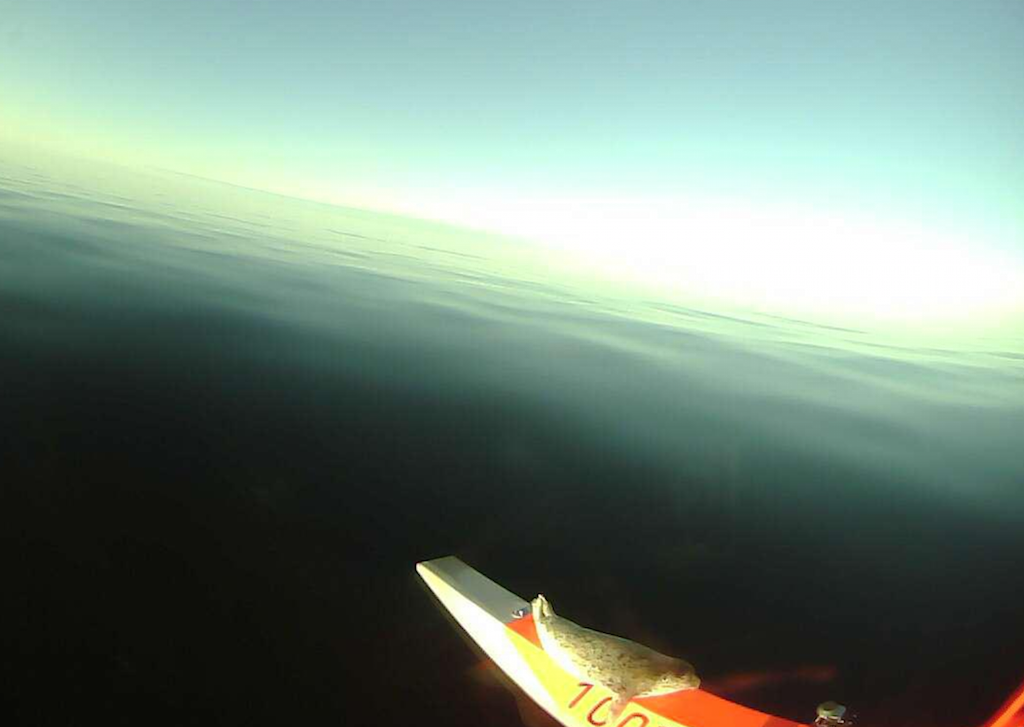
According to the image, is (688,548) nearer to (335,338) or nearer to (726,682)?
(726,682)

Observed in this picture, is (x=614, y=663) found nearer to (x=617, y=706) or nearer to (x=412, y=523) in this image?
(x=617, y=706)

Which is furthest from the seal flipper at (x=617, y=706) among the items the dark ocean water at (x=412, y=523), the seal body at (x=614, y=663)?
the dark ocean water at (x=412, y=523)

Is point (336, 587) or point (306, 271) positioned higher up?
point (306, 271)

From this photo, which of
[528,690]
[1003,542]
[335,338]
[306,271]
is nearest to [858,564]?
[1003,542]

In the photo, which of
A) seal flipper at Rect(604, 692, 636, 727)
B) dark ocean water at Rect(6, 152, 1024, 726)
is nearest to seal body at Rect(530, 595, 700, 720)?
seal flipper at Rect(604, 692, 636, 727)

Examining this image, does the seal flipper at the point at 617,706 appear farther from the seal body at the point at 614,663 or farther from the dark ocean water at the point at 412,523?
the dark ocean water at the point at 412,523

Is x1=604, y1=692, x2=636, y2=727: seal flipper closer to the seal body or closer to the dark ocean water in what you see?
the seal body
